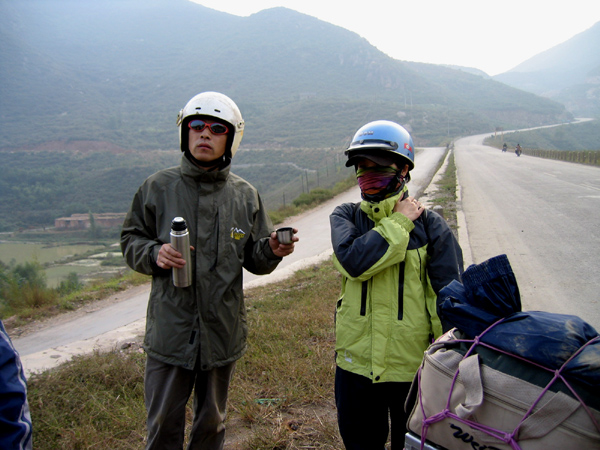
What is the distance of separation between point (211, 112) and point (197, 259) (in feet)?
2.89

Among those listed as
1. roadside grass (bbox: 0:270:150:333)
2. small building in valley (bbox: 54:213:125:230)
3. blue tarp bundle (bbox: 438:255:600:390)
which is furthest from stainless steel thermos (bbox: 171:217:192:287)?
small building in valley (bbox: 54:213:125:230)

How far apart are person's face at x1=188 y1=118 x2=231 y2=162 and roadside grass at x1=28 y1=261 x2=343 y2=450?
187 centimetres

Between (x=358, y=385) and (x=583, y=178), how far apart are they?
71.0ft

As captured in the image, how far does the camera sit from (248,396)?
3.34 meters

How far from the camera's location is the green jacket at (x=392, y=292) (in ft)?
6.50

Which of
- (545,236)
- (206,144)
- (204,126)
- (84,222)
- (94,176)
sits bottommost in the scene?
(84,222)

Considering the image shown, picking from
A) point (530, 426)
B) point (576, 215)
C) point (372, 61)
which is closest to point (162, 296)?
point (530, 426)

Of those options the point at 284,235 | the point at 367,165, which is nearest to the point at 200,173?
the point at 284,235

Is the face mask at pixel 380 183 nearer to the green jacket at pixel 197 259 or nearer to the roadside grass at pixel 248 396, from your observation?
the green jacket at pixel 197 259

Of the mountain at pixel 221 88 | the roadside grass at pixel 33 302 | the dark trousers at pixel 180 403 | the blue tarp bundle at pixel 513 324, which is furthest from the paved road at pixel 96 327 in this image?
the mountain at pixel 221 88

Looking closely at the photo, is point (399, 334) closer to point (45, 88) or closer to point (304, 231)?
point (304, 231)

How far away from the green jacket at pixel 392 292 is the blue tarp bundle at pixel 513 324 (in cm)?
51

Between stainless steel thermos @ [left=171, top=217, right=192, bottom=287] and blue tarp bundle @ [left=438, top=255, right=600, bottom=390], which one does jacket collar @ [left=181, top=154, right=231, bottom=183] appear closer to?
stainless steel thermos @ [left=171, top=217, right=192, bottom=287]

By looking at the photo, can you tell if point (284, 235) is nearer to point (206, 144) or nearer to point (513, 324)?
point (206, 144)
